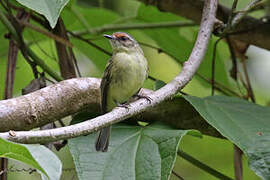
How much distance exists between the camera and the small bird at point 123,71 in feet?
10.1

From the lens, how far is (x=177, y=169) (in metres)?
3.61

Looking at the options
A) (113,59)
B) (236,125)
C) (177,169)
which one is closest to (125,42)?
(113,59)

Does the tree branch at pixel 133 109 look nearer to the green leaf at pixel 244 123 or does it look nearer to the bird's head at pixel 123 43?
the green leaf at pixel 244 123

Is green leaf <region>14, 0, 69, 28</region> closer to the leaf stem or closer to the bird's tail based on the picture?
the bird's tail

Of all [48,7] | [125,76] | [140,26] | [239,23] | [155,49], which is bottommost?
[125,76]

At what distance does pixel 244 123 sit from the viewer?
2.20 metres

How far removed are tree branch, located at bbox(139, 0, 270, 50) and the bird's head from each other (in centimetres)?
34

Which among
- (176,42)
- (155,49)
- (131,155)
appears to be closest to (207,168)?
(131,155)

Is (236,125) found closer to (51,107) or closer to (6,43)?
(51,107)

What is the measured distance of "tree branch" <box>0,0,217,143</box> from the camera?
133cm

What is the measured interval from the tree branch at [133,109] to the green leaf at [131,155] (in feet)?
0.63

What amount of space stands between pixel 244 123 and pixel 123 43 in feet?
4.50

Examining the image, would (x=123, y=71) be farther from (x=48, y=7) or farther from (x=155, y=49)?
(x=48, y=7)

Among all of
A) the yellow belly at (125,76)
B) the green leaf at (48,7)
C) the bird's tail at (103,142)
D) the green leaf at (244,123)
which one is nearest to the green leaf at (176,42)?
the yellow belly at (125,76)
